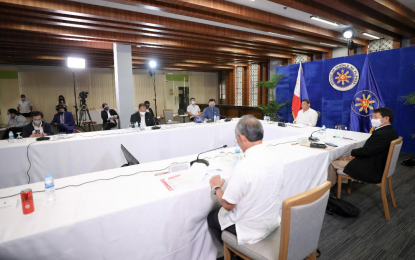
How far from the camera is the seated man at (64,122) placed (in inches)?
194

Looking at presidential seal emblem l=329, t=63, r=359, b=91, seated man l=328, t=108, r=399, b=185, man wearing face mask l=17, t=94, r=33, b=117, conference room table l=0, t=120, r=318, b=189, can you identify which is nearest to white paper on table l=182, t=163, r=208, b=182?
seated man l=328, t=108, r=399, b=185

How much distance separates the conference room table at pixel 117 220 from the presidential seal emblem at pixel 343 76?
500 centimetres

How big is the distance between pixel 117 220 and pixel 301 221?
1.08 meters

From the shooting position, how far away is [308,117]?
4902mm

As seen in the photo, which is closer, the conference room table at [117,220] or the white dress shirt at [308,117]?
the conference room table at [117,220]

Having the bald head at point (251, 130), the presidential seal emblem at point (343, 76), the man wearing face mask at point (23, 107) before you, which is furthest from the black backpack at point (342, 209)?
the man wearing face mask at point (23, 107)

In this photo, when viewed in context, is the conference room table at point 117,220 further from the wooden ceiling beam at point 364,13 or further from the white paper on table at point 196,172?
the wooden ceiling beam at point 364,13

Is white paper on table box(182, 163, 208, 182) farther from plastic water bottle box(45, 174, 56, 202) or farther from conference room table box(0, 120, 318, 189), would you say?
conference room table box(0, 120, 318, 189)

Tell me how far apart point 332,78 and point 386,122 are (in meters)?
3.77

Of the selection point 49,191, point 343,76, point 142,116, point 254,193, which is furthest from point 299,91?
point 49,191

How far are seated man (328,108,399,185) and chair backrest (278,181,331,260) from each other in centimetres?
161

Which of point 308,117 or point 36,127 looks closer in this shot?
point 36,127

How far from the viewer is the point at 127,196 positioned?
1.55 meters

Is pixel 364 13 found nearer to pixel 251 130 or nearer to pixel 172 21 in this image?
pixel 172 21
